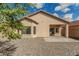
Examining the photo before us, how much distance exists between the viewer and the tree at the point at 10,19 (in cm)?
699

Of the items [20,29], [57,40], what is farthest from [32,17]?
[57,40]

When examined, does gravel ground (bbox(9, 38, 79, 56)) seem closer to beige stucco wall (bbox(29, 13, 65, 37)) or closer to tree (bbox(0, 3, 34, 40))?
beige stucco wall (bbox(29, 13, 65, 37))

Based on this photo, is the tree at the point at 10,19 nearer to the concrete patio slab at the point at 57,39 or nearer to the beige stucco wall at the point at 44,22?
the beige stucco wall at the point at 44,22

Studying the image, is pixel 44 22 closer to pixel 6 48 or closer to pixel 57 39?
pixel 57 39

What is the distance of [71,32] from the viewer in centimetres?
804

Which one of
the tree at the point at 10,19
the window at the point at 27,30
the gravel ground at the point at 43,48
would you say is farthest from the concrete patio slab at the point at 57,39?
the tree at the point at 10,19

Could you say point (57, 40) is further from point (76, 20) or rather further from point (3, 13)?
point (3, 13)

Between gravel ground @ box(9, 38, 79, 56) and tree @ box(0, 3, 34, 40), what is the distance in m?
0.84

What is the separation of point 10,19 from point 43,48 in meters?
1.79

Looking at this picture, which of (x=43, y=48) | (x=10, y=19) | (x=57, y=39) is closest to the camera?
(x=10, y=19)

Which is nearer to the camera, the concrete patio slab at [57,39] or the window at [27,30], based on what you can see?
the window at [27,30]

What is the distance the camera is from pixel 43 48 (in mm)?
7949

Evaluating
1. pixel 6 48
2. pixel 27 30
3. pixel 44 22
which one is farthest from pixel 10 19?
pixel 44 22

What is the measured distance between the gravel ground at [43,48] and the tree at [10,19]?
0.84 meters
